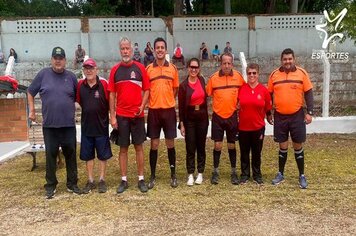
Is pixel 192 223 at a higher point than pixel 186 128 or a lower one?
lower

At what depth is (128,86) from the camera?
529 cm

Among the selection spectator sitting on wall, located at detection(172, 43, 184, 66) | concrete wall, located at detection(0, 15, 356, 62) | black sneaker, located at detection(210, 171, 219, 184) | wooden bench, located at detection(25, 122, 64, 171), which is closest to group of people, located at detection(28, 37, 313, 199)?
black sneaker, located at detection(210, 171, 219, 184)

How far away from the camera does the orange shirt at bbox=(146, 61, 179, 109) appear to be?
17.8 feet

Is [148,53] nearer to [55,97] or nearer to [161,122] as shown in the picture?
[161,122]

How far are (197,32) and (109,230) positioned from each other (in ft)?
44.8

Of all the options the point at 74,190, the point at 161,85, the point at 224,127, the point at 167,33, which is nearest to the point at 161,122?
the point at 161,85

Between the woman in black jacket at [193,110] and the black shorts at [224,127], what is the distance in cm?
12

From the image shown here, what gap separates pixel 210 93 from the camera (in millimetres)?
5621

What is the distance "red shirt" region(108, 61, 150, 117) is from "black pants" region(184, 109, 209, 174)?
720mm

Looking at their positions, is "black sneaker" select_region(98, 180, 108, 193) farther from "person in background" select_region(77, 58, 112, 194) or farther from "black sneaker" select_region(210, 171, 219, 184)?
"black sneaker" select_region(210, 171, 219, 184)

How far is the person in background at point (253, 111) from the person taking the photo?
5.52 meters

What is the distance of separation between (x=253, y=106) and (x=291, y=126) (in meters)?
0.55

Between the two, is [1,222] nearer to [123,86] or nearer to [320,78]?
[123,86]

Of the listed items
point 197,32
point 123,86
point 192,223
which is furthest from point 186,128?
point 197,32
